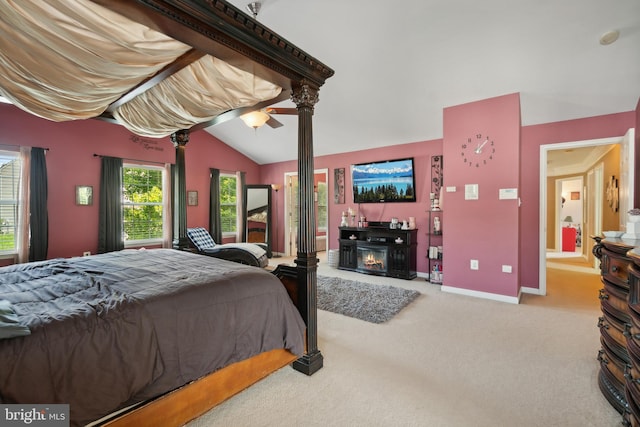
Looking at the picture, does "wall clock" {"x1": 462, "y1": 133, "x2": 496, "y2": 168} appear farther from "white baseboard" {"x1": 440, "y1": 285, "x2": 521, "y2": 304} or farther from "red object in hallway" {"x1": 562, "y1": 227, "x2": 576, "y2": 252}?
"red object in hallway" {"x1": 562, "y1": 227, "x2": 576, "y2": 252}

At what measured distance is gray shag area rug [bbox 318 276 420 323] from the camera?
338 centimetres

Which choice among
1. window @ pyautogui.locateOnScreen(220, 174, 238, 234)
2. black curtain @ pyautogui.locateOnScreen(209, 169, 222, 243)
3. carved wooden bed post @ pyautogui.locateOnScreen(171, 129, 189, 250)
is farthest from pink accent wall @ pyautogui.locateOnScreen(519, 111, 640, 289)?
window @ pyautogui.locateOnScreen(220, 174, 238, 234)

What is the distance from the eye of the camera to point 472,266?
412cm

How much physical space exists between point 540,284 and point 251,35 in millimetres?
4925

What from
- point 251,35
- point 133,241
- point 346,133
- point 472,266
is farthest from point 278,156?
point 251,35

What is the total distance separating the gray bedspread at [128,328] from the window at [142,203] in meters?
3.15

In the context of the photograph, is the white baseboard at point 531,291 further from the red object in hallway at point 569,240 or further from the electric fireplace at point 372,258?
the red object in hallway at point 569,240

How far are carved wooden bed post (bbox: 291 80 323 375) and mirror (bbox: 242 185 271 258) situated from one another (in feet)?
16.7

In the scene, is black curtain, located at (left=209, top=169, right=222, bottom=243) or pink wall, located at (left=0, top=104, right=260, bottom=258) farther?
black curtain, located at (left=209, top=169, right=222, bottom=243)

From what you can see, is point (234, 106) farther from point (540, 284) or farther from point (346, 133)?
point (540, 284)

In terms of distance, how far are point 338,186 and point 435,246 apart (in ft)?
7.95

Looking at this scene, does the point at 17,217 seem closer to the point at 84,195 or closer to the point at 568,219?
the point at 84,195

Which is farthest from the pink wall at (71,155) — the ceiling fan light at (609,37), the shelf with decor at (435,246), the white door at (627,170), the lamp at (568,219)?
the lamp at (568,219)

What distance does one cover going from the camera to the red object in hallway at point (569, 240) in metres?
8.43
